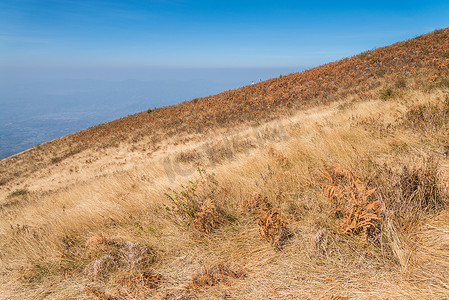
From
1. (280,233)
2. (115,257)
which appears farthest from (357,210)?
(115,257)

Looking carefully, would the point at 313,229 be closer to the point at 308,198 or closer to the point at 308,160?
the point at 308,198

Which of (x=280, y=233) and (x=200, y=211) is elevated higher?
(x=200, y=211)

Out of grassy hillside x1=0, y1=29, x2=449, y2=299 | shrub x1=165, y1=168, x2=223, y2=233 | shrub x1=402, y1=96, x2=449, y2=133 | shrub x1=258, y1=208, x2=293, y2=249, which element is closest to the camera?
grassy hillside x1=0, y1=29, x2=449, y2=299

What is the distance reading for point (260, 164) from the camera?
4570 millimetres

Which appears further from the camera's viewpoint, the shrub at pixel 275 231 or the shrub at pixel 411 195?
the shrub at pixel 275 231

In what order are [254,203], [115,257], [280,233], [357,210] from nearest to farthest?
1. [357,210]
2. [280,233]
3. [115,257]
4. [254,203]

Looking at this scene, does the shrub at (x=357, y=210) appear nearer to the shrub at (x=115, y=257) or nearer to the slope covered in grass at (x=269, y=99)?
the shrub at (x=115, y=257)

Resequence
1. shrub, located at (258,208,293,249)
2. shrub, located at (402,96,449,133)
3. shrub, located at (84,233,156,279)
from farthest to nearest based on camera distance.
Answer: shrub, located at (402,96,449,133) < shrub, located at (84,233,156,279) < shrub, located at (258,208,293,249)

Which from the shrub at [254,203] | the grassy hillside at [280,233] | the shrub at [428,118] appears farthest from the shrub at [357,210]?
the shrub at [428,118]

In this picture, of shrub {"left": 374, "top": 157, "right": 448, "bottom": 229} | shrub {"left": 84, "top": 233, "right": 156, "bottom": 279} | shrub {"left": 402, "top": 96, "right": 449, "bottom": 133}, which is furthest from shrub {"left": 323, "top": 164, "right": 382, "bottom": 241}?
shrub {"left": 402, "top": 96, "right": 449, "bottom": 133}

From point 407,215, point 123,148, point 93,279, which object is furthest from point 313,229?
point 123,148

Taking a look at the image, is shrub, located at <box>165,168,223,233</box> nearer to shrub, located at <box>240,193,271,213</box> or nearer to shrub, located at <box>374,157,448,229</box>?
shrub, located at <box>240,193,271,213</box>

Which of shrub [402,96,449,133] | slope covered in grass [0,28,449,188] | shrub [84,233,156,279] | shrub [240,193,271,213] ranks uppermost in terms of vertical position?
slope covered in grass [0,28,449,188]

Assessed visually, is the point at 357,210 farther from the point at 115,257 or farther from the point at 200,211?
the point at 115,257
